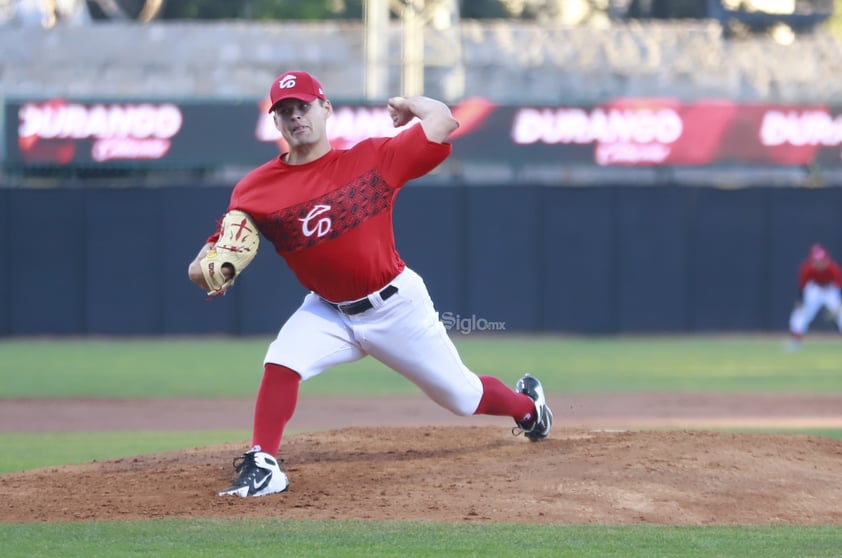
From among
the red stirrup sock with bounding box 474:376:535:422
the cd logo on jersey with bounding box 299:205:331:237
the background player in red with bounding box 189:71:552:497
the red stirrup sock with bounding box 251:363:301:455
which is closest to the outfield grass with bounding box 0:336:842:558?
the red stirrup sock with bounding box 251:363:301:455

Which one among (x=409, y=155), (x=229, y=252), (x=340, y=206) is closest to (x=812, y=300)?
(x=409, y=155)

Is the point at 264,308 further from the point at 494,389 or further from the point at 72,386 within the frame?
the point at 494,389

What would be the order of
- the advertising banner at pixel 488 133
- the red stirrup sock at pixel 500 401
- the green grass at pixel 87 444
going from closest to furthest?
the red stirrup sock at pixel 500 401 < the green grass at pixel 87 444 < the advertising banner at pixel 488 133

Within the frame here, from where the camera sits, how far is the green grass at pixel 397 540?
4773 millimetres

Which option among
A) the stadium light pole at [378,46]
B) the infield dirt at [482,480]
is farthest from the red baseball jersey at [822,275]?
the infield dirt at [482,480]

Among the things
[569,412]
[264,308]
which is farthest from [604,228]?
[569,412]

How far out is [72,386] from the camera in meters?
13.4

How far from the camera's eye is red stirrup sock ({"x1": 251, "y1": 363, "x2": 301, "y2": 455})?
5.78 m

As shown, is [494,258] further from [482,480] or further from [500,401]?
[482,480]

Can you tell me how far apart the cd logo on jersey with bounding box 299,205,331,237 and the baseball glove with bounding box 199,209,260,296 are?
0.22 metres

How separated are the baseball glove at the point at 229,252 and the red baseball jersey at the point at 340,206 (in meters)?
0.07

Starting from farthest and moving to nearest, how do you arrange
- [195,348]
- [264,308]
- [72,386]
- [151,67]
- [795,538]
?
1. [151,67]
2. [264,308]
3. [195,348]
4. [72,386]
5. [795,538]

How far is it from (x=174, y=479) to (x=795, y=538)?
9.41 feet

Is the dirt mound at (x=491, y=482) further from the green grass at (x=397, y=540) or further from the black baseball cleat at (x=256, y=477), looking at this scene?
the green grass at (x=397, y=540)
